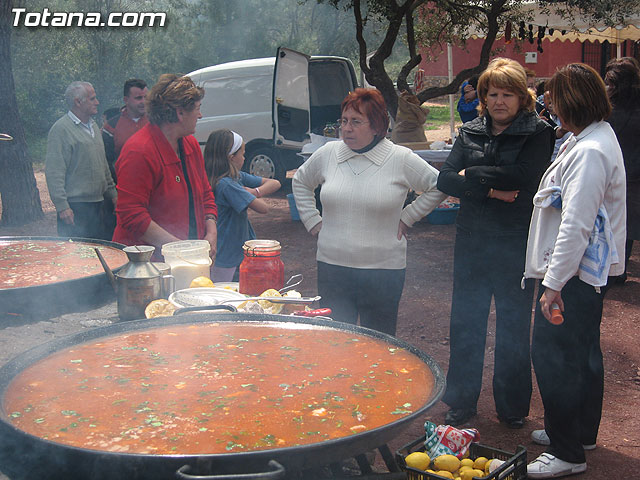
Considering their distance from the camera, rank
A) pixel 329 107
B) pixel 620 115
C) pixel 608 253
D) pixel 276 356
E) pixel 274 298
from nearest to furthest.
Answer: pixel 276 356, pixel 274 298, pixel 608 253, pixel 620 115, pixel 329 107

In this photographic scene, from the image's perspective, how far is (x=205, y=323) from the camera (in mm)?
2639

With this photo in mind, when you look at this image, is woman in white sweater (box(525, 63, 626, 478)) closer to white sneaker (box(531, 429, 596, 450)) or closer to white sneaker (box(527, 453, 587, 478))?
white sneaker (box(527, 453, 587, 478))

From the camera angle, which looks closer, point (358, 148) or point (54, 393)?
point (54, 393)

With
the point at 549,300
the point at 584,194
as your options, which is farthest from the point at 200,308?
the point at 584,194

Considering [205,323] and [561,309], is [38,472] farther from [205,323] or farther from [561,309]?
[561,309]

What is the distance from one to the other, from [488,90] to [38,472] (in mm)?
3005

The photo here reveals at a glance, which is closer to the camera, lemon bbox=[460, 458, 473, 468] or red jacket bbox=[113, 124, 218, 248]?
lemon bbox=[460, 458, 473, 468]

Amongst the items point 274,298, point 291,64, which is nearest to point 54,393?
point 274,298

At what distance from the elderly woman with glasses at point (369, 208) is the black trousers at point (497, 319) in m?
0.41

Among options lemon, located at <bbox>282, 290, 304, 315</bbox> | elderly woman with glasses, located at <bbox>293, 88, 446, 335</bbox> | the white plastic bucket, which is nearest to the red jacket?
the white plastic bucket

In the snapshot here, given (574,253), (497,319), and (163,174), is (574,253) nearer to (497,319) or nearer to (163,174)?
(497,319)

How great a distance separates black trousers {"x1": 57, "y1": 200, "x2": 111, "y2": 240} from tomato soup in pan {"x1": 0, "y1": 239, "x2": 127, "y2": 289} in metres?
2.00

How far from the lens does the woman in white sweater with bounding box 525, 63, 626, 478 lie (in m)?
3.01

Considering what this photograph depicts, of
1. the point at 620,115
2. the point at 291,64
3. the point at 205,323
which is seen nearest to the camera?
the point at 205,323
